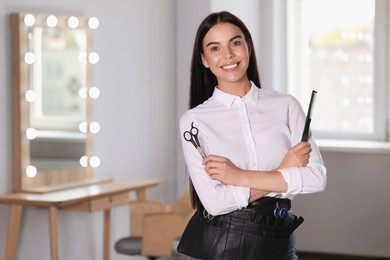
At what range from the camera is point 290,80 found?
523 cm

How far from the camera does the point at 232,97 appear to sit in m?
1.89

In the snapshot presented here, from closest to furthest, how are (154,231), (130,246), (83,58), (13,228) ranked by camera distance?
1. (13,228)
2. (154,231)
3. (130,246)
4. (83,58)

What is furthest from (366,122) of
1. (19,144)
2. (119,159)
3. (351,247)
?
(19,144)

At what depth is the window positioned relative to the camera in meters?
4.98

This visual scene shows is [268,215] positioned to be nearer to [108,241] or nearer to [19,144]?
[19,144]

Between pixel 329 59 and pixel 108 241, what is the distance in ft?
6.40

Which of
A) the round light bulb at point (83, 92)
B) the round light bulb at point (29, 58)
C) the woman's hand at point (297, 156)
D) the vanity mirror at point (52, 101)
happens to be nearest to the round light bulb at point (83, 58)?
the vanity mirror at point (52, 101)

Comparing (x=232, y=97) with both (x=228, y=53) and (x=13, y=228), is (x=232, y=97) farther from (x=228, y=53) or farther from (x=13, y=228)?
(x=13, y=228)

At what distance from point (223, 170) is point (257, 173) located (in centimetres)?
8

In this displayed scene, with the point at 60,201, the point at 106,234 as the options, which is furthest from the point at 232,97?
the point at 106,234

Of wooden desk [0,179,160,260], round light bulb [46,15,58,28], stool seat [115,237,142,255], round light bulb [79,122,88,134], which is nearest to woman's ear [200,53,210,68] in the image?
wooden desk [0,179,160,260]

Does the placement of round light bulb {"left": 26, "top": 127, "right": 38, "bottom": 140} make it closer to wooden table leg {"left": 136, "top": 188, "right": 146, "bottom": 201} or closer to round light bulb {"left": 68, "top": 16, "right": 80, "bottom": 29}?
round light bulb {"left": 68, "top": 16, "right": 80, "bottom": 29}

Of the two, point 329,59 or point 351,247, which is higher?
point 329,59

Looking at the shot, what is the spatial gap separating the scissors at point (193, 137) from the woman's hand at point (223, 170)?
3 cm
